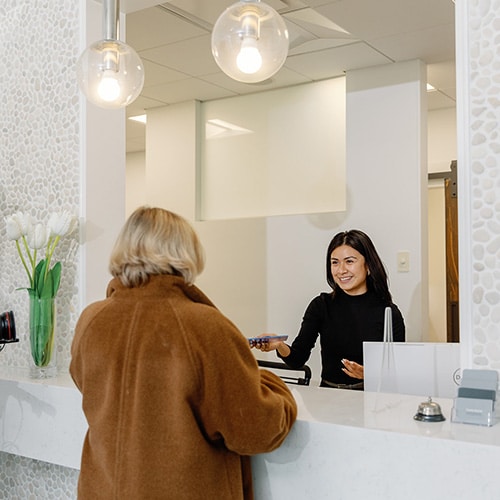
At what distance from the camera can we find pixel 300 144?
471cm

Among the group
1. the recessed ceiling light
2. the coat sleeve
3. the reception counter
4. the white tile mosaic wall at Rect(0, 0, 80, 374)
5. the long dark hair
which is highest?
the recessed ceiling light

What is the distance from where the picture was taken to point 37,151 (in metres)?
2.57

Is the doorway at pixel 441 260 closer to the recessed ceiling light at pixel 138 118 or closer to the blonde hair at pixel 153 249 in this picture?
the recessed ceiling light at pixel 138 118

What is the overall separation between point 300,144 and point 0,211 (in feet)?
8.16

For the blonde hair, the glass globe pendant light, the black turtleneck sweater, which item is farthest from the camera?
the black turtleneck sweater

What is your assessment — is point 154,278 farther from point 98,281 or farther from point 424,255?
point 424,255

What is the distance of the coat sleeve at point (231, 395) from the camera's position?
1391 mm

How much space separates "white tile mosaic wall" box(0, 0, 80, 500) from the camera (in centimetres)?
246

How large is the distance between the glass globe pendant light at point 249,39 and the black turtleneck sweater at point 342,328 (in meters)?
1.46

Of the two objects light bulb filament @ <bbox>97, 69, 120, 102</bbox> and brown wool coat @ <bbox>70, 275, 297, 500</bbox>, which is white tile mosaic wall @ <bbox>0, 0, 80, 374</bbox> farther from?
brown wool coat @ <bbox>70, 275, 297, 500</bbox>

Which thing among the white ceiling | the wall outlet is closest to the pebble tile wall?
the white ceiling

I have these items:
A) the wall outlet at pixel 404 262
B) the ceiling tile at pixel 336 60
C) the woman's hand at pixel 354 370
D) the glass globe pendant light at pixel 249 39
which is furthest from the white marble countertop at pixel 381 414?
the ceiling tile at pixel 336 60

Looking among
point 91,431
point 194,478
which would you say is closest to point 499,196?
point 194,478

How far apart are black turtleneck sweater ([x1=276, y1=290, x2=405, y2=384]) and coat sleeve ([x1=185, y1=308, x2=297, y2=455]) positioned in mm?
1359
